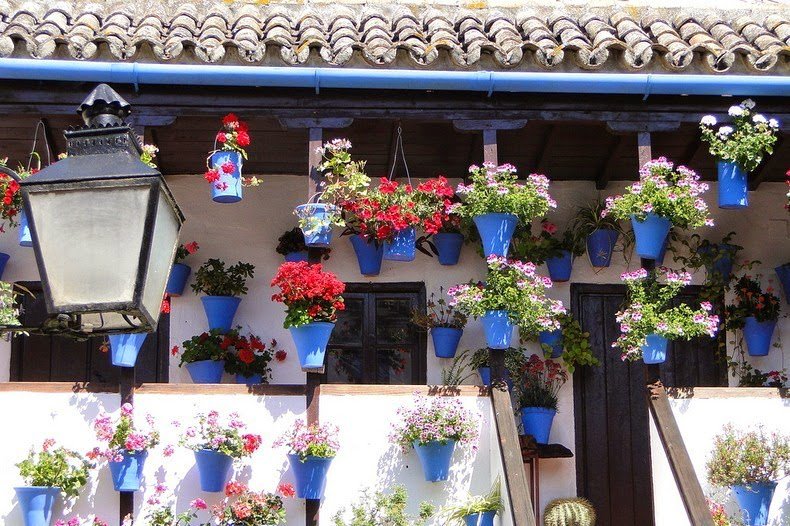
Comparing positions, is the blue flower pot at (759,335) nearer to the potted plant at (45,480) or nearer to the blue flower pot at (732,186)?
the blue flower pot at (732,186)

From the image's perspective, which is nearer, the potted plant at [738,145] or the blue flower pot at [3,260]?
the potted plant at [738,145]

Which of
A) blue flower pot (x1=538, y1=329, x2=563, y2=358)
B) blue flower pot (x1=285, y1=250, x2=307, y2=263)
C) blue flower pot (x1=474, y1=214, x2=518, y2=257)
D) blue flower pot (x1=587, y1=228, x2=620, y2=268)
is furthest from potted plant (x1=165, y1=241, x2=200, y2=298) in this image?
blue flower pot (x1=587, y1=228, x2=620, y2=268)

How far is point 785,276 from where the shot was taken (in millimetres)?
10203

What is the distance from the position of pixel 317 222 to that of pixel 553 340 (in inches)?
94.7

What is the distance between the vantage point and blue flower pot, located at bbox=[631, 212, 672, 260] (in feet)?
28.9

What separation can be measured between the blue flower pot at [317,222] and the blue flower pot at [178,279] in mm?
1683

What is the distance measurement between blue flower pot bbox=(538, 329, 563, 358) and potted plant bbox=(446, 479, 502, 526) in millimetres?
1814

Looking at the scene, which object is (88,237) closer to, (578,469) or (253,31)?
(253,31)

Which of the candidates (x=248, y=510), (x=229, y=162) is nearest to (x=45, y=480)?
(x=248, y=510)

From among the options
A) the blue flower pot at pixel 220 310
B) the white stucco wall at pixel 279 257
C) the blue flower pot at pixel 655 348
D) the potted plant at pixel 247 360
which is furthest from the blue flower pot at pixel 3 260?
the blue flower pot at pixel 655 348

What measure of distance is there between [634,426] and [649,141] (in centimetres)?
239

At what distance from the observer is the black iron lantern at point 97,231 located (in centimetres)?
347

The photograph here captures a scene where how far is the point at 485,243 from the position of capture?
8.88 m

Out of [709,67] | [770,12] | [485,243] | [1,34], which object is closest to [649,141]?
[709,67]
